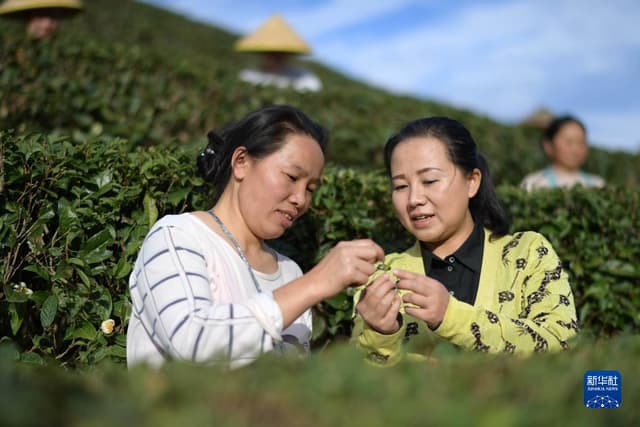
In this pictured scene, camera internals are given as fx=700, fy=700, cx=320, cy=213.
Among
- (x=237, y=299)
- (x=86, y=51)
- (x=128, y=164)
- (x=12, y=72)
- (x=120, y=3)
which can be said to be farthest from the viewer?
(x=120, y=3)

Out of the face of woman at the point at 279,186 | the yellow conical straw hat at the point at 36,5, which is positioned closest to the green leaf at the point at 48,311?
the face of woman at the point at 279,186

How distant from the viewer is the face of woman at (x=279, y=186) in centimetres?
266

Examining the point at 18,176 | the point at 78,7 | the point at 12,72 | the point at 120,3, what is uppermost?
the point at 120,3

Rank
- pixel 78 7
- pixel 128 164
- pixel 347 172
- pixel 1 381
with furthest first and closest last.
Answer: pixel 78 7, pixel 347 172, pixel 128 164, pixel 1 381

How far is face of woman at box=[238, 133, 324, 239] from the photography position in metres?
2.66

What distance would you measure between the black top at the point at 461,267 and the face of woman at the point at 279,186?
716mm

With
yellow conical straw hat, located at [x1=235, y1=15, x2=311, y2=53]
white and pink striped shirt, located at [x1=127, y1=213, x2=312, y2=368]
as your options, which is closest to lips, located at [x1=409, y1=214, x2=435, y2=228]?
white and pink striped shirt, located at [x1=127, y1=213, x2=312, y2=368]

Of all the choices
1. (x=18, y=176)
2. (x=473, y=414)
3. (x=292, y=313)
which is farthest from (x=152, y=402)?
(x=18, y=176)

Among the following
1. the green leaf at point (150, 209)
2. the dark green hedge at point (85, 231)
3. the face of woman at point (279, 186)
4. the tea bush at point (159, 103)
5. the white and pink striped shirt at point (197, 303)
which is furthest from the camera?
the tea bush at point (159, 103)

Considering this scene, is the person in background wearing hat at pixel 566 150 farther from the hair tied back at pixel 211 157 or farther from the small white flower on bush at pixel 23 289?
the small white flower on bush at pixel 23 289

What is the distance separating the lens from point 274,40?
9.78 metres

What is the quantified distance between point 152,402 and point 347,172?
2.83m

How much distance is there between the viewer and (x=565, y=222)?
14.6 ft

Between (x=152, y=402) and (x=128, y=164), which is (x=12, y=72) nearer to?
(x=128, y=164)
